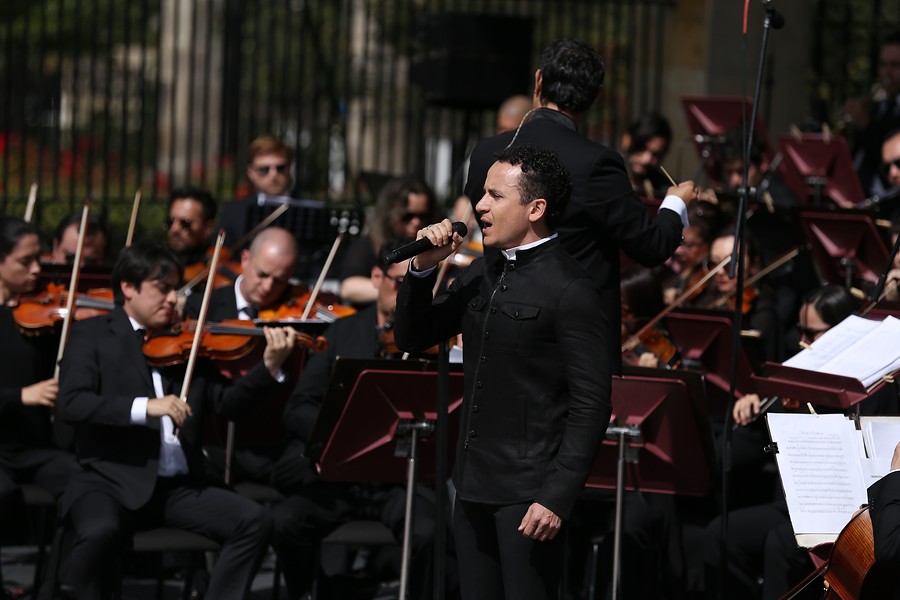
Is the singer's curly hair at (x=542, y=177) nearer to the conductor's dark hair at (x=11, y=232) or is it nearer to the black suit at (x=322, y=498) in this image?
the black suit at (x=322, y=498)

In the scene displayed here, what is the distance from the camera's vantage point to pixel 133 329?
19.3 feet

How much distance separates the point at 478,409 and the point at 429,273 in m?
0.43

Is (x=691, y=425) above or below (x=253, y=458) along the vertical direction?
above

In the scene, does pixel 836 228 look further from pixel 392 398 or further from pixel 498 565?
pixel 498 565

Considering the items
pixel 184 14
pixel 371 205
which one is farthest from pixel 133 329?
pixel 184 14

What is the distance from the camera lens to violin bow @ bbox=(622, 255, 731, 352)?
6.36 metres

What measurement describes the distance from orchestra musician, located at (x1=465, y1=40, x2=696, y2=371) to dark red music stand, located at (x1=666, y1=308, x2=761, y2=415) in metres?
1.24

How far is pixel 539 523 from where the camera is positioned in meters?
4.16

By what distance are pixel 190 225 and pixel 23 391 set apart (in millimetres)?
1920

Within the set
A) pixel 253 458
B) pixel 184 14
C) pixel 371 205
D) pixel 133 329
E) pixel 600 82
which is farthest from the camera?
pixel 184 14

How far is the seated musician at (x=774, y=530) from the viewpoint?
5.64m

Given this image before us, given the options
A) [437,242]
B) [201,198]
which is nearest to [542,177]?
[437,242]

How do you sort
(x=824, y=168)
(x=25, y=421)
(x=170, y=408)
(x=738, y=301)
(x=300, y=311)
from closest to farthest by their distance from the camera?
(x=738, y=301)
(x=170, y=408)
(x=25, y=421)
(x=300, y=311)
(x=824, y=168)

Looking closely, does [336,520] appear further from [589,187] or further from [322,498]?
[589,187]
